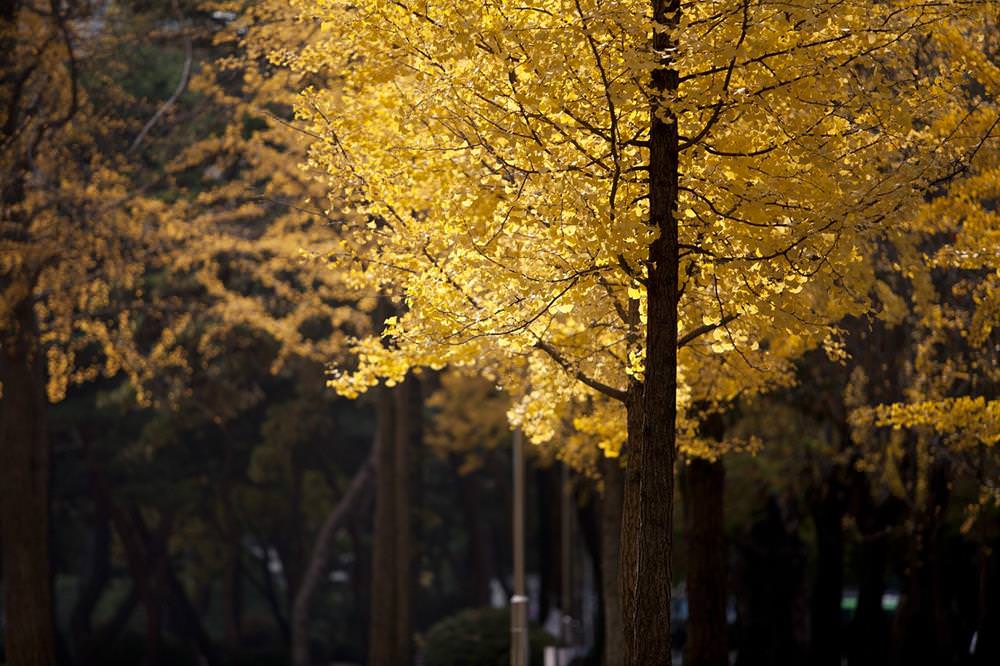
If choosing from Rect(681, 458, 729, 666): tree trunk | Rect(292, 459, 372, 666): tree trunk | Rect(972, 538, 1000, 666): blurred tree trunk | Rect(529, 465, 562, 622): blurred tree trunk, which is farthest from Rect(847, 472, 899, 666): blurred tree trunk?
Rect(292, 459, 372, 666): tree trunk

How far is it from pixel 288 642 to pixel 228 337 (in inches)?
797

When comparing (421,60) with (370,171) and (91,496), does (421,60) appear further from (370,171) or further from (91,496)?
(91,496)

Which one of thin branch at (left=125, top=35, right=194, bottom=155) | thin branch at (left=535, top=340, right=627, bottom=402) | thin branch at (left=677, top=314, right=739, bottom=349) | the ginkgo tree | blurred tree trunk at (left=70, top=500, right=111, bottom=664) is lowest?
blurred tree trunk at (left=70, top=500, right=111, bottom=664)

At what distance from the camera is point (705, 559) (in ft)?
57.7

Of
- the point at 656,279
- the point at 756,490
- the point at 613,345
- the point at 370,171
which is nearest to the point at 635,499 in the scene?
the point at 613,345

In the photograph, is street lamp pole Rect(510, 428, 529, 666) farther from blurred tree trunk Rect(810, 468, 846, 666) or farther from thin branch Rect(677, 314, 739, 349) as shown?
thin branch Rect(677, 314, 739, 349)

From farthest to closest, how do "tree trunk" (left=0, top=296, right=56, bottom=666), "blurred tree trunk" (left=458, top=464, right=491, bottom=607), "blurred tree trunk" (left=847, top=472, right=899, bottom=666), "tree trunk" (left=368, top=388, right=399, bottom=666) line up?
"blurred tree trunk" (left=458, top=464, right=491, bottom=607)
"tree trunk" (left=368, top=388, right=399, bottom=666)
"blurred tree trunk" (left=847, top=472, right=899, bottom=666)
"tree trunk" (left=0, top=296, right=56, bottom=666)

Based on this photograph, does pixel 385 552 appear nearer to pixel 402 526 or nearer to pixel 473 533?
pixel 402 526

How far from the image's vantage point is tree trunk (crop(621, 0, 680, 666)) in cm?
990

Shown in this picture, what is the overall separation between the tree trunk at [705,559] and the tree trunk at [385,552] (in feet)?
43.8

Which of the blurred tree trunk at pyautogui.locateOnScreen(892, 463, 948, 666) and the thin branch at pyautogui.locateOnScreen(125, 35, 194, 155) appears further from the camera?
the blurred tree trunk at pyautogui.locateOnScreen(892, 463, 948, 666)

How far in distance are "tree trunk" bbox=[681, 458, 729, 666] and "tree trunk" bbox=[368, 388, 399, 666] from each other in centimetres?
1335

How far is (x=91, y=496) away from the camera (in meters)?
43.9

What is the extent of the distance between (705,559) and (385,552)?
14.3m
